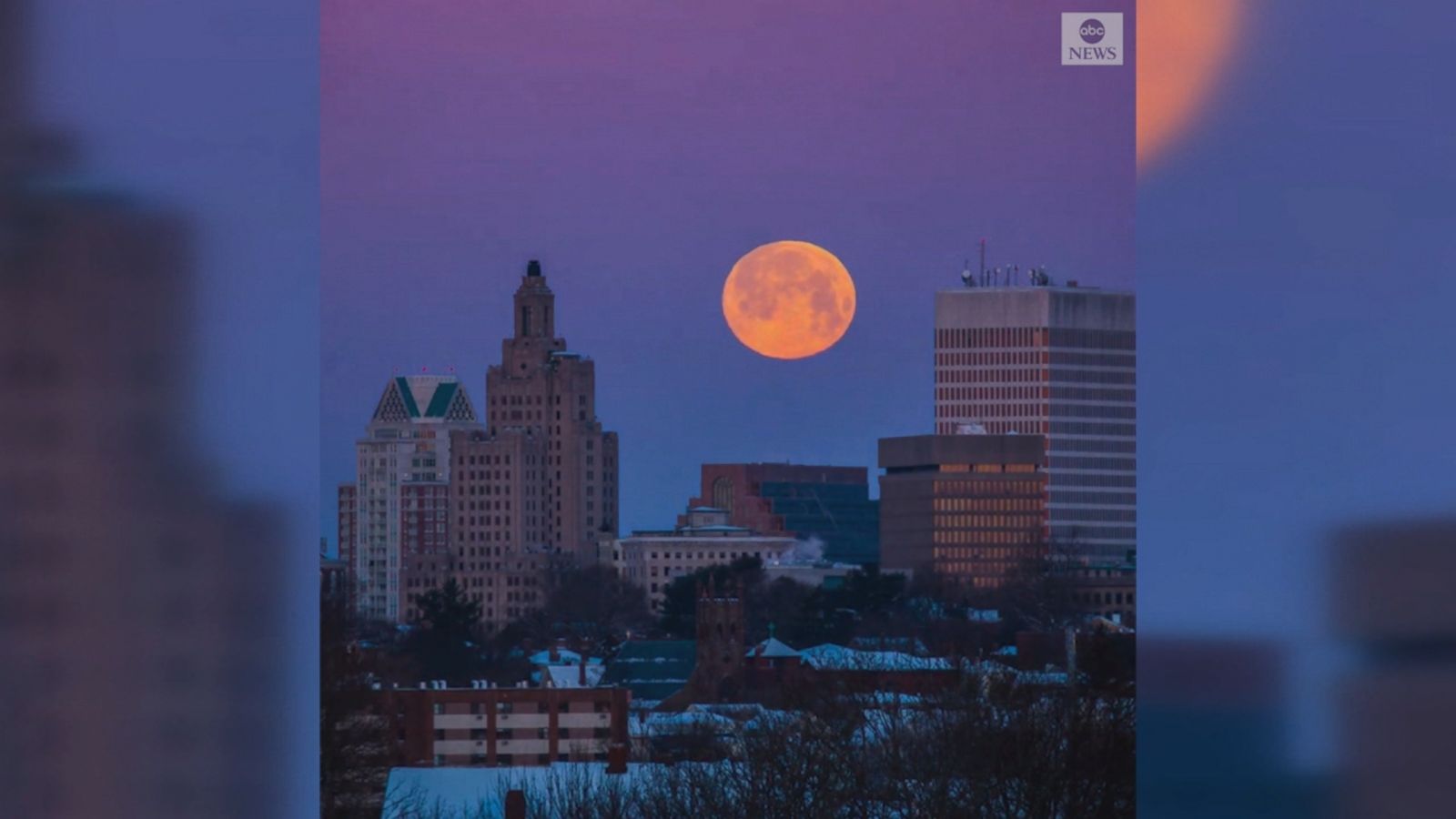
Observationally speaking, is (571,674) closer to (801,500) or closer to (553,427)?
(553,427)

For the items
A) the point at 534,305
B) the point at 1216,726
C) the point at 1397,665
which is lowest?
the point at 1216,726

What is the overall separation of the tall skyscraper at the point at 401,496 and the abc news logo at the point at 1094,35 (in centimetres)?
187

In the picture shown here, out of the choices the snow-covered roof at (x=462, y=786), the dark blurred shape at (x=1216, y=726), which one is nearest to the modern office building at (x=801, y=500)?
the snow-covered roof at (x=462, y=786)

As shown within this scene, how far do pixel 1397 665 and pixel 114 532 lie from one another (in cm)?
188

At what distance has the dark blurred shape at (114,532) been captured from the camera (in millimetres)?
2396

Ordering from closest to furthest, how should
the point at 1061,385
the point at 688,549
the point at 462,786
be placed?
1. the point at 1061,385
2. the point at 688,549
3. the point at 462,786

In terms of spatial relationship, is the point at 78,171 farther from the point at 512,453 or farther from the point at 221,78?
the point at 512,453

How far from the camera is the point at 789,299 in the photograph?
4859 millimetres

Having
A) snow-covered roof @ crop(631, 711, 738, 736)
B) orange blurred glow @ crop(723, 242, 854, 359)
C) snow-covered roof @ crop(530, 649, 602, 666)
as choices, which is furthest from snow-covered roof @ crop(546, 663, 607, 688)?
orange blurred glow @ crop(723, 242, 854, 359)

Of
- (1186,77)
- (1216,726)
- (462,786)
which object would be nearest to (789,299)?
(462,786)

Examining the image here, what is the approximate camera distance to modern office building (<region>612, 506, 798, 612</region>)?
4949mm

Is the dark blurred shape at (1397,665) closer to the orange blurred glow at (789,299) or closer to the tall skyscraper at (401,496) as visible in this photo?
the orange blurred glow at (789,299)

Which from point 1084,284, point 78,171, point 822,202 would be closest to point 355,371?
point 822,202

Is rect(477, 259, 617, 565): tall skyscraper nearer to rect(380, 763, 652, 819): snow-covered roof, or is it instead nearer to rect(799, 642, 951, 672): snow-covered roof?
rect(380, 763, 652, 819): snow-covered roof
